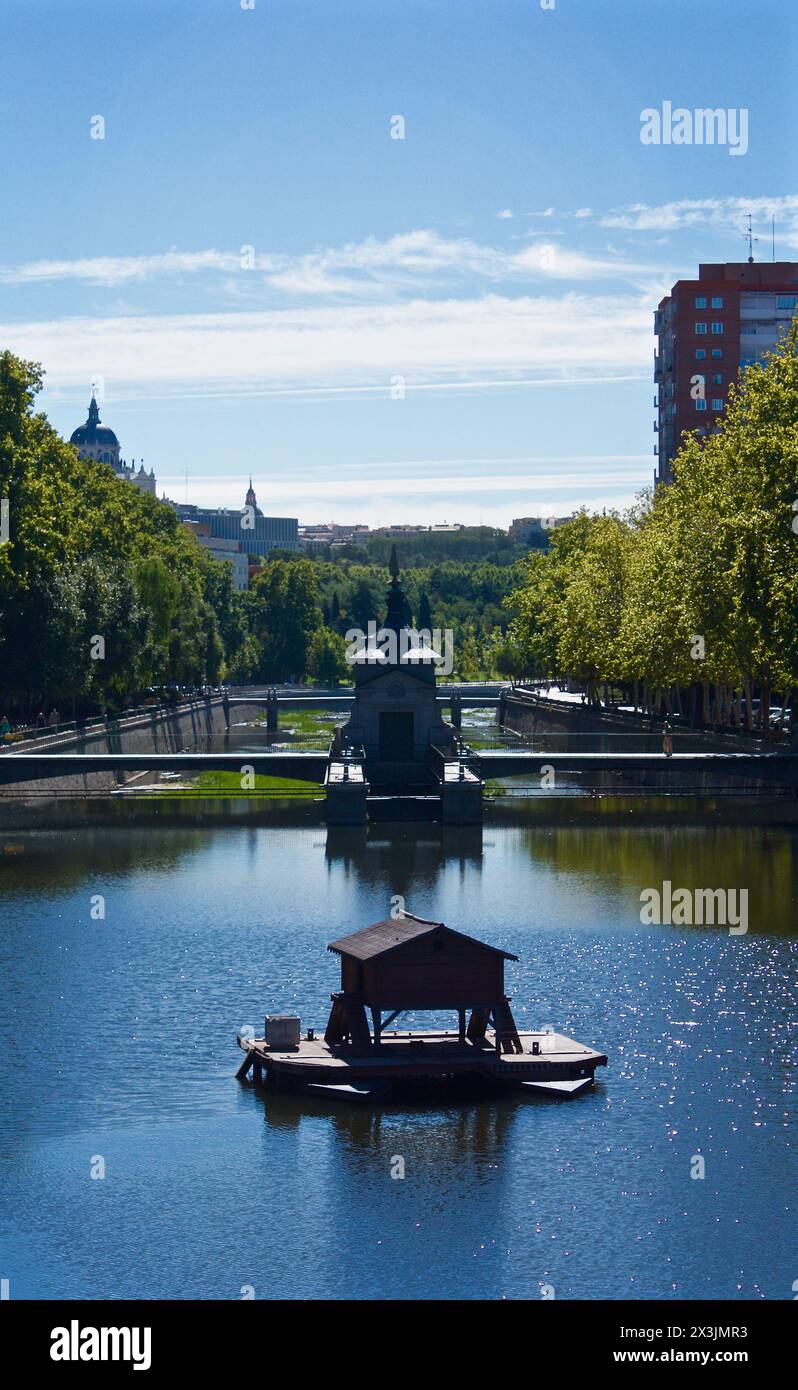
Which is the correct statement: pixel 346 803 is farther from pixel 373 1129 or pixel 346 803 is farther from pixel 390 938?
pixel 373 1129

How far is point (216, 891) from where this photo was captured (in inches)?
2584

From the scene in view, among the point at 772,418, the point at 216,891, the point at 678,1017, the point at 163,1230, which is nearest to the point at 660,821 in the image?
the point at 772,418

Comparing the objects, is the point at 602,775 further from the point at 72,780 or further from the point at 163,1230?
the point at 163,1230

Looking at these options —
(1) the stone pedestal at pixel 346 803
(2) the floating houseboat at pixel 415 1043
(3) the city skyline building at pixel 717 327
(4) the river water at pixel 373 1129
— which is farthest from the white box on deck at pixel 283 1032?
(3) the city skyline building at pixel 717 327

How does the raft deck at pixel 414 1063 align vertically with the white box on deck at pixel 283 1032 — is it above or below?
below

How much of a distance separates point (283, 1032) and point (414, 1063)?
2989mm

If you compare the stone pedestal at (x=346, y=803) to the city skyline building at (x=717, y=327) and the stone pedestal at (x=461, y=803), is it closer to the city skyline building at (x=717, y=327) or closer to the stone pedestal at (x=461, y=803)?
the stone pedestal at (x=461, y=803)

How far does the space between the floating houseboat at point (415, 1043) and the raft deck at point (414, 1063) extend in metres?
0.02

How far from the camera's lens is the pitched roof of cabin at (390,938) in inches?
1556

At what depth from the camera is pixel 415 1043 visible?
4003 centimetres

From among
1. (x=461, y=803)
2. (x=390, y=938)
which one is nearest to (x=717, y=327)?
(x=461, y=803)

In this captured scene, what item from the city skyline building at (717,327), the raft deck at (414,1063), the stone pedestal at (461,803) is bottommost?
the raft deck at (414,1063)

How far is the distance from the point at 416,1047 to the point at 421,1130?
3199 millimetres

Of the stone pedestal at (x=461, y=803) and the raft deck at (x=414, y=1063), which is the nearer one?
the raft deck at (x=414, y=1063)
